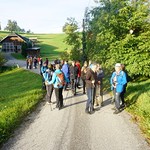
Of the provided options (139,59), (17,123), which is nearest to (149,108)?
→ (17,123)

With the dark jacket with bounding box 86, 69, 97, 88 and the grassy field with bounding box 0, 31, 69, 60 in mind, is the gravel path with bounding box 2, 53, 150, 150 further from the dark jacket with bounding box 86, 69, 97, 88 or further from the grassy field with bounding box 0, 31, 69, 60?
the grassy field with bounding box 0, 31, 69, 60

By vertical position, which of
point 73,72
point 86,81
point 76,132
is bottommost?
point 76,132

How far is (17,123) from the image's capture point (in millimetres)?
9352

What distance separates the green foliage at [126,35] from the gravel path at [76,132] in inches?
222

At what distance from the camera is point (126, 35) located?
53.5 ft

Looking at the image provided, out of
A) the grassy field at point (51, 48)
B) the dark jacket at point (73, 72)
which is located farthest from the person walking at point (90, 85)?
the grassy field at point (51, 48)

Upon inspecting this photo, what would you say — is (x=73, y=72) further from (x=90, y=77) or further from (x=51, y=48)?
(x=51, y=48)

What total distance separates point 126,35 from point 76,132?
9.78 m

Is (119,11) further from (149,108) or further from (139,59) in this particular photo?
(149,108)

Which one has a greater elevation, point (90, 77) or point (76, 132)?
point (90, 77)

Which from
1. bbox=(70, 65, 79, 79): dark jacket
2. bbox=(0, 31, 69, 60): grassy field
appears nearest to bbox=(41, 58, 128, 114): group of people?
bbox=(70, 65, 79, 79): dark jacket

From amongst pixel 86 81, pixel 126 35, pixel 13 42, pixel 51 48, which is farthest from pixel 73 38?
pixel 51 48

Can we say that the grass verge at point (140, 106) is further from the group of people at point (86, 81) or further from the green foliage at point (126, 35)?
the green foliage at point (126, 35)

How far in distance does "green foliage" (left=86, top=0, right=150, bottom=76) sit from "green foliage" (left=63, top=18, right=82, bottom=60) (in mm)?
18096
